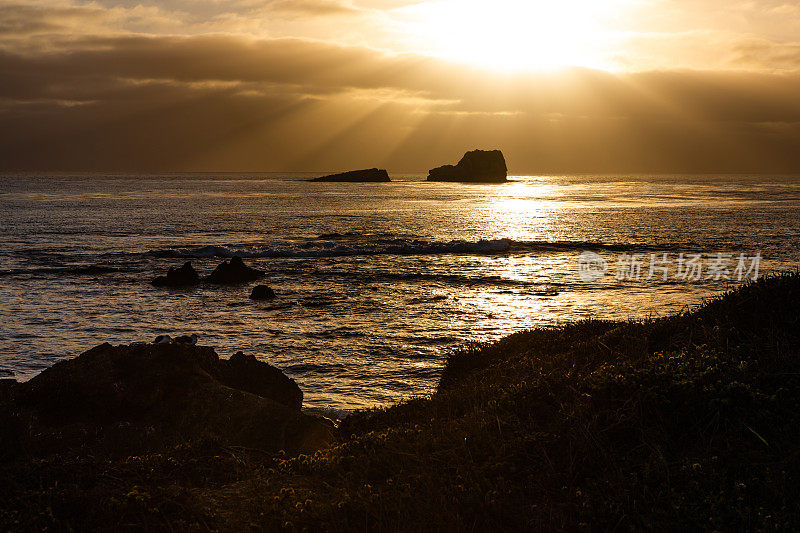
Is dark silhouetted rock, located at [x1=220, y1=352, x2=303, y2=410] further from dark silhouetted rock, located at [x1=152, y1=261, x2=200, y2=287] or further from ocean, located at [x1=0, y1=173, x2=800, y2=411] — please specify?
dark silhouetted rock, located at [x1=152, y1=261, x2=200, y2=287]

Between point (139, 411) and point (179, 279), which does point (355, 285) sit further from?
point (139, 411)

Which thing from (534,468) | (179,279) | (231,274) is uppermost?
(534,468)

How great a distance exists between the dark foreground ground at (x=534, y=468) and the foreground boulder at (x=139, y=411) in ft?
1.24

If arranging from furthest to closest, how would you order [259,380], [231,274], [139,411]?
[231,274] → [259,380] → [139,411]

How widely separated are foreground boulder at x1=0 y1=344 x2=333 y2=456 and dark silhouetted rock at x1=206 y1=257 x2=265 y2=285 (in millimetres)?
19832

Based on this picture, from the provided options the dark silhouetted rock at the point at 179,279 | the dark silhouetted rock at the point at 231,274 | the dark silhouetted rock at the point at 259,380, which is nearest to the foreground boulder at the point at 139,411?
the dark silhouetted rock at the point at 259,380

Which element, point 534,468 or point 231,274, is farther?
point 231,274

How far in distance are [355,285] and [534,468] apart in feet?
78.6

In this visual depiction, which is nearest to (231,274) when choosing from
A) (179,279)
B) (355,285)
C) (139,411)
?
(179,279)

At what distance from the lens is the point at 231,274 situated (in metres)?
29.8

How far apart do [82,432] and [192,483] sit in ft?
9.34

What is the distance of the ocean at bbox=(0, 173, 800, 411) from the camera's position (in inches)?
672

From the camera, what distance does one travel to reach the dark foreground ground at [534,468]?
481 cm

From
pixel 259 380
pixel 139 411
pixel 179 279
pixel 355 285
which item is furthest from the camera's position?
pixel 355 285
